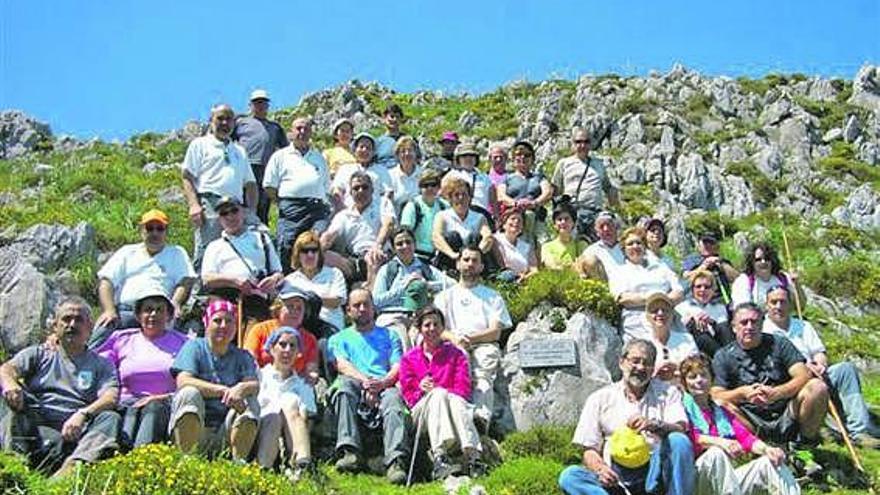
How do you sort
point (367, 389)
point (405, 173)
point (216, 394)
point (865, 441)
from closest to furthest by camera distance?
1. point (216, 394)
2. point (367, 389)
3. point (865, 441)
4. point (405, 173)

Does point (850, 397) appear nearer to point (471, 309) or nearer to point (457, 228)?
point (471, 309)

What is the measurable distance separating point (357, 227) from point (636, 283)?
11.7ft

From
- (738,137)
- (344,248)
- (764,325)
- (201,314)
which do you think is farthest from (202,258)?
(738,137)

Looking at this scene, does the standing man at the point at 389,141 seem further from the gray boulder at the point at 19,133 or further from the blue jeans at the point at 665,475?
the gray boulder at the point at 19,133

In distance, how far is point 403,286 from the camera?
11.4 metres

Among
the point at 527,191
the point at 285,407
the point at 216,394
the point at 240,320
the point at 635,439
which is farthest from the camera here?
the point at 527,191

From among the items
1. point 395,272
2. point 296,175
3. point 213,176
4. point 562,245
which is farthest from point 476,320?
point 213,176

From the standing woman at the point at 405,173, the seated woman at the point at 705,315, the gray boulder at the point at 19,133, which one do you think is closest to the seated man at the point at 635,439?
the seated woman at the point at 705,315

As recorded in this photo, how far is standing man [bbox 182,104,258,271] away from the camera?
40.8 feet

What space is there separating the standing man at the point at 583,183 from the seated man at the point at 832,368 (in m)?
3.38

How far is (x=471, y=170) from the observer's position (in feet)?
45.8

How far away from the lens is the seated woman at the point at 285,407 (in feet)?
29.4

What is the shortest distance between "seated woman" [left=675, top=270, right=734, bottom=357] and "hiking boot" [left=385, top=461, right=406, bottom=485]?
4.23m

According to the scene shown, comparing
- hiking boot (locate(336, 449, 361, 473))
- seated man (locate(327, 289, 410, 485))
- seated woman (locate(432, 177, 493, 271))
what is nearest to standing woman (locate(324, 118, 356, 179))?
seated woman (locate(432, 177, 493, 271))
